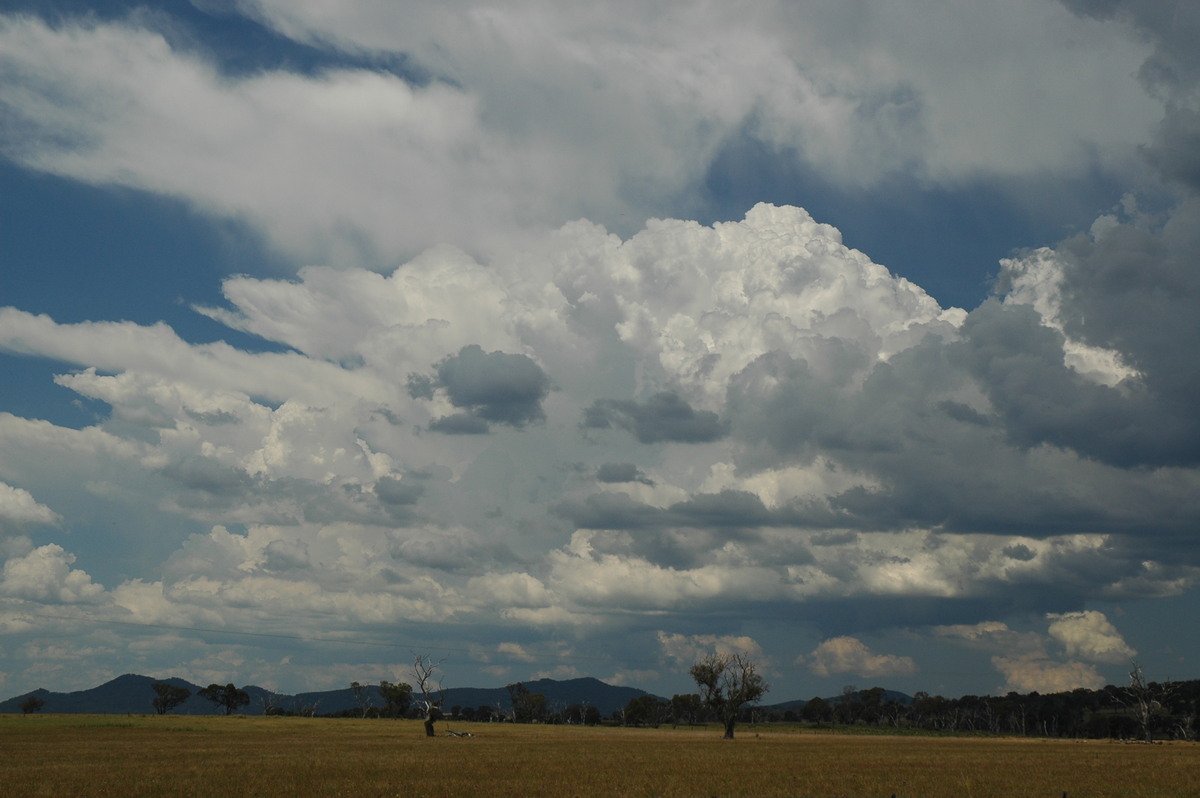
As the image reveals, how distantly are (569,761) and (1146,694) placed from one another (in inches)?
5171

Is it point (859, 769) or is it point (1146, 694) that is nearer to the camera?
point (859, 769)

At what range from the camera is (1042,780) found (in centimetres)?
5153

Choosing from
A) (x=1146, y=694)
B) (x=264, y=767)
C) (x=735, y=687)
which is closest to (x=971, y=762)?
(x=264, y=767)

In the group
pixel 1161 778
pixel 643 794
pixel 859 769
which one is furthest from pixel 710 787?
pixel 1161 778

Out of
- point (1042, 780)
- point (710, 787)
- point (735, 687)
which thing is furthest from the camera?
point (735, 687)

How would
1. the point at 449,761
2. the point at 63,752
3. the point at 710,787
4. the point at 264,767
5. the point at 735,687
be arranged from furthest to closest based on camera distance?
the point at 735,687 < the point at 63,752 < the point at 449,761 < the point at 264,767 < the point at 710,787

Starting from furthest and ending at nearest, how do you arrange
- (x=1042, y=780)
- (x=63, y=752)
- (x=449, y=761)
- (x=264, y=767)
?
(x=63, y=752), (x=449, y=761), (x=264, y=767), (x=1042, y=780)

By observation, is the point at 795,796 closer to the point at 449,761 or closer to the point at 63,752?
the point at 449,761

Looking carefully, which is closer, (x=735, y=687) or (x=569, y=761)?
(x=569, y=761)

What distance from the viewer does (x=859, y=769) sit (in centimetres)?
5894

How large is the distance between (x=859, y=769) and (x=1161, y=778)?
1705cm

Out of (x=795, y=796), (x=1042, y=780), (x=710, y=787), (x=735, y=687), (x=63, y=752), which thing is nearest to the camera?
(x=795, y=796)

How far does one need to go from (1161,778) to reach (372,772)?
151 ft

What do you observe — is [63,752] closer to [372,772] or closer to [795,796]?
[372,772]
